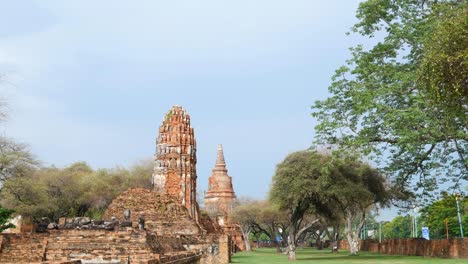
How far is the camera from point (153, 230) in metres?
27.1

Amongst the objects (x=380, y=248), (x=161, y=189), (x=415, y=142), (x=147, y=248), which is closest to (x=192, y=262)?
(x=147, y=248)

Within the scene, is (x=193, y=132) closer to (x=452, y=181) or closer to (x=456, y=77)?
(x=452, y=181)

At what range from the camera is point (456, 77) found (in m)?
11.1

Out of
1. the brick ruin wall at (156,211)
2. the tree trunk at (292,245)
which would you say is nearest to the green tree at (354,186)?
the tree trunk at (292,245)

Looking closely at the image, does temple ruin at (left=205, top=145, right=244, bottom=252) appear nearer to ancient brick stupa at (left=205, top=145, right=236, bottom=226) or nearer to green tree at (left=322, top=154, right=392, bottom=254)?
ancient brick stupa at (left=205, top=145, right=236, bottom=226)

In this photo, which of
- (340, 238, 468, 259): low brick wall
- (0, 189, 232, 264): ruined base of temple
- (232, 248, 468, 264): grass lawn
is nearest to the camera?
(0, 189, 232, 264): ruined base of temple

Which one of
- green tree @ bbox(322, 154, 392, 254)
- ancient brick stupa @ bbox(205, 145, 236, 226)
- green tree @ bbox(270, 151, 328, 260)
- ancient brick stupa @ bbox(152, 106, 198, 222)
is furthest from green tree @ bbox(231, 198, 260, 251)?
green tree @ bbox(270, 151, 328, 260)

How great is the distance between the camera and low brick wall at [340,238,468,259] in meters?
25.9

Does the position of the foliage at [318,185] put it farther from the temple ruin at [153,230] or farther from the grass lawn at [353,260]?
the temple ruin at [153,230]

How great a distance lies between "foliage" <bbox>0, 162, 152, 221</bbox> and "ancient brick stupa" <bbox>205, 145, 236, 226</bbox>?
533 inches

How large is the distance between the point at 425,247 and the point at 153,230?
14.6 m

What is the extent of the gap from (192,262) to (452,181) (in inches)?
420

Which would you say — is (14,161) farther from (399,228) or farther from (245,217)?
(399,228)

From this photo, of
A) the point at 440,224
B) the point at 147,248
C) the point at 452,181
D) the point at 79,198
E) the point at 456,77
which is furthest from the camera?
the point at 440,224
